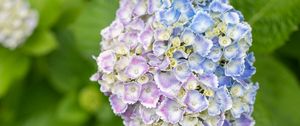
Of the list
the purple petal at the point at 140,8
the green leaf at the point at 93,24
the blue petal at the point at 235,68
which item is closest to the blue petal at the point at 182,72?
the blue petal at the point at 235,68

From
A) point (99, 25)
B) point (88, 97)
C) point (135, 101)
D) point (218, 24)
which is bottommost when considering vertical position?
point (88, 97)

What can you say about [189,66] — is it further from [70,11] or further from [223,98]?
[70,11]

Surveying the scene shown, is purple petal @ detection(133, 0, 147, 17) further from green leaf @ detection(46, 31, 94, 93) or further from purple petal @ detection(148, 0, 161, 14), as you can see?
green leaf @ detection(46, 31, 94, 93)

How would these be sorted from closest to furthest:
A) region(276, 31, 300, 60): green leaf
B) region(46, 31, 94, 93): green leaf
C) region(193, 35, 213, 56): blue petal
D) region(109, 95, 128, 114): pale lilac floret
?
region(193, 35, 213, 56): blue petal < region(109, 95, 128, 114): pale lilac floret < region(276, 31, 300, 60): green leaf < region(46, 31, 94, 93): green leaf

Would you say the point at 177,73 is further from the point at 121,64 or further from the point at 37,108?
the point at 37,108

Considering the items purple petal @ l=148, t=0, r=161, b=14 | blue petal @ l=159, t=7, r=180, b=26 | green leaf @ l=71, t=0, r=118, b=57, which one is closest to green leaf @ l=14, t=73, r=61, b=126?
green leaf @ l=71, t=0, r=118, b=57

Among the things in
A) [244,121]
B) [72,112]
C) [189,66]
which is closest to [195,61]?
[189,66]

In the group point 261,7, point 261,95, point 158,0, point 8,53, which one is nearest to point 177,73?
point 158,0
